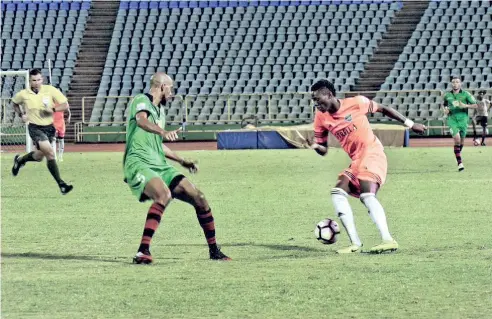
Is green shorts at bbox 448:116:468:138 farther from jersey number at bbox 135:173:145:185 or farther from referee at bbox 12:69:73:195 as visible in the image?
jersey number at bbox 135:173:145:185

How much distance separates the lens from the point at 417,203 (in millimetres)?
17688

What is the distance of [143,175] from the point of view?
36.1ft

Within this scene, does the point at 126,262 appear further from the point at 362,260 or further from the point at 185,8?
the point at 185,8

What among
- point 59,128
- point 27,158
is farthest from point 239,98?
point 27,158

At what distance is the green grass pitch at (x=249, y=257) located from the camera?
832 centimetres

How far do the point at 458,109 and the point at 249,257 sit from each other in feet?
50.3

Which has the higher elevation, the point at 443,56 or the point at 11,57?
the point at 443,56

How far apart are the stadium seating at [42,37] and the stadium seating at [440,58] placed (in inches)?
554

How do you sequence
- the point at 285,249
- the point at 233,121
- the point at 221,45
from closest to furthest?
the point at 285,249
the point at 233,121
the point at 221,45

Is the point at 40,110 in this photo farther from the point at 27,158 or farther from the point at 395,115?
the point at 395,115

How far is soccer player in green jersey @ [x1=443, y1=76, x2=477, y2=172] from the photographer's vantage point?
82.3 feet

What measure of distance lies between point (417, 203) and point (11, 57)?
116 feet

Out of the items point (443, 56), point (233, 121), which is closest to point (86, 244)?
point (233, 121)

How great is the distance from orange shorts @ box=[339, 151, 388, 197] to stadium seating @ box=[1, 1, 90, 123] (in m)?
37.3
